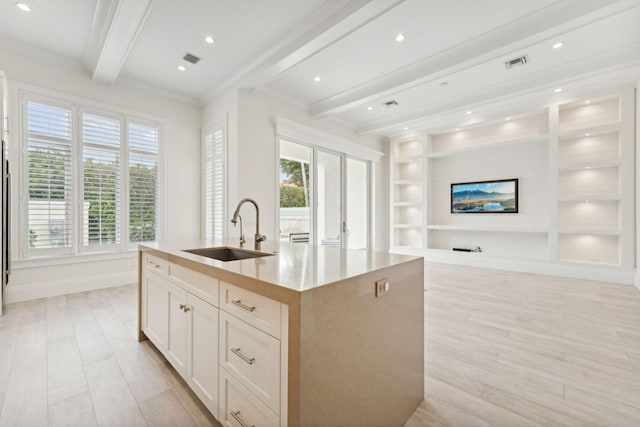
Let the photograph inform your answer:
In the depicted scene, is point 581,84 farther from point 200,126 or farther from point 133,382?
point 133,382

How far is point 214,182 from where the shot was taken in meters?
4.82

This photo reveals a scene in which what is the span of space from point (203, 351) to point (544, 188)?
6.57 m

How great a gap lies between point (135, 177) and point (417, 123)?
568cm

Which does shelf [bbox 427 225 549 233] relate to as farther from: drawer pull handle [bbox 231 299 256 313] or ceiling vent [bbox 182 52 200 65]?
drawer pull handle [bbox 231 299 256 313]

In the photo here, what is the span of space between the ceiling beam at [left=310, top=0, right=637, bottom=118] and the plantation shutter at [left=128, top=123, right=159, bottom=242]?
135 inches

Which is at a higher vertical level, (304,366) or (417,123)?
(417,123)

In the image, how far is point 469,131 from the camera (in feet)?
21.6

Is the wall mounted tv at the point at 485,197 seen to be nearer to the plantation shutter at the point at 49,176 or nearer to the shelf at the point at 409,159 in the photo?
the shelf at the point at 409,159

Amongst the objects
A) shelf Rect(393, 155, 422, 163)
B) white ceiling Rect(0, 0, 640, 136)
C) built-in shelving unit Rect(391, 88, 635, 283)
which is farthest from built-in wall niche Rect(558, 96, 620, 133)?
shelf Rect(393, 155, 422, 163)

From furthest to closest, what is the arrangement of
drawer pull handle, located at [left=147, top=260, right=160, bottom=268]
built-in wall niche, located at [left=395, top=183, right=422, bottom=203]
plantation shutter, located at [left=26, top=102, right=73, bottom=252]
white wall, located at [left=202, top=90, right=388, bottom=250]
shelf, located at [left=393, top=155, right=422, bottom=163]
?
built-in wall niche, located at [left=395, top=183, right=422, bottom=203] < shelf, located at [left=393, top=155, right=422, bottom=163] < white wall, located at [left=202, top=90, right=388, bottom=250] < plantation shutter, located at [left=26, top=102, right=73, bottom=252] < drawer pull handle, located at [left=147, top=260, right=160, bottom=268]

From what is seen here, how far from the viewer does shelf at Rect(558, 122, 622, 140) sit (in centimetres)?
455

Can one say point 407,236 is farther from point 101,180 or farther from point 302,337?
point 302,337

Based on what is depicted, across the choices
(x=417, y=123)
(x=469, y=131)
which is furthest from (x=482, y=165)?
(x=417, y=123)

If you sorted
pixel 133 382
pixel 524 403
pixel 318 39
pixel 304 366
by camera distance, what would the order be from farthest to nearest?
1. pixel 318 39
2. pixel 133 382
3. pixel 524 403
4. pixel 304 366
